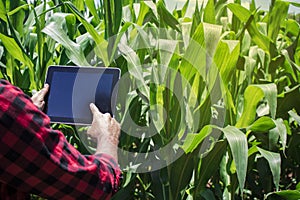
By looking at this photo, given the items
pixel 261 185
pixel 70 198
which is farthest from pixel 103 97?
pixel 261 185

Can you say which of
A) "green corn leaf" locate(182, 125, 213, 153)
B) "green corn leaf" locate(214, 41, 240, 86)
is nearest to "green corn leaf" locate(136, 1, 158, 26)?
"green corn leaf" locate(214, 41, 240, 86)

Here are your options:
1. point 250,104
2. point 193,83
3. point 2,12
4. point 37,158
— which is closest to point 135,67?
point 193,83

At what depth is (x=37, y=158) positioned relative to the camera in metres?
0.60

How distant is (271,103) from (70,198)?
1.68ft

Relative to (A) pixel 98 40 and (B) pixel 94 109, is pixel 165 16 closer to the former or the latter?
(A) pixel 98 40

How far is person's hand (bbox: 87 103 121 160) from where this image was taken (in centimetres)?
73

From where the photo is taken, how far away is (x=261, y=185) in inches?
48.3

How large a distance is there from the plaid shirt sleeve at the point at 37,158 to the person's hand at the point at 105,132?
0.07 m

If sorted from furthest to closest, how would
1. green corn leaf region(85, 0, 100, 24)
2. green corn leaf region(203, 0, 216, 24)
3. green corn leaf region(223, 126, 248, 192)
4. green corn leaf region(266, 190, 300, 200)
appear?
green corn leaf region(85, 0, 100, 24) → green corn leaf region(203, 0, 216, 24) → green corn leaf region(266, 190, 300, 200) → green corn leaf region(223, 126, 248, 192)

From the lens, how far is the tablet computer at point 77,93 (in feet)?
2.70

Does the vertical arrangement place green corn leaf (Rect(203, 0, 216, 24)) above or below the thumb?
above

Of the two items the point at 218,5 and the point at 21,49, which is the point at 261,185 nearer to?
the point at 218,5

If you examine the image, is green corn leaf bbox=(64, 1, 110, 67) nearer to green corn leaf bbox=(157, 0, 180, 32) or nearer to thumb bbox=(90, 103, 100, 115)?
green corn leaf bbox=(157, 0, 180, 32)

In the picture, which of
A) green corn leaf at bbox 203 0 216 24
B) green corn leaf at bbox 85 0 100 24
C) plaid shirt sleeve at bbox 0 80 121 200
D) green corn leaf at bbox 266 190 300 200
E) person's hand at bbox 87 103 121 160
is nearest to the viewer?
plaid shirt sleeve at bbox 0 80 121 200
